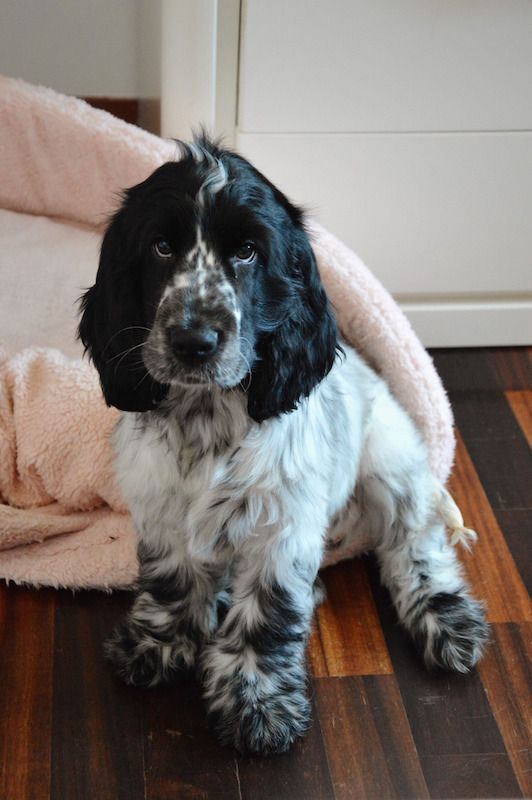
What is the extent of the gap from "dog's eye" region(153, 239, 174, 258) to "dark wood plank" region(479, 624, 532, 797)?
990 mm

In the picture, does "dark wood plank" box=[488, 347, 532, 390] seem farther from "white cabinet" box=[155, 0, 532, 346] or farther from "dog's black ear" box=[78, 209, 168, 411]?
"dog's black ear" box=[78, 209, 168, 411]

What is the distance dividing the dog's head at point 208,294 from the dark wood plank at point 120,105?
5.20 ft

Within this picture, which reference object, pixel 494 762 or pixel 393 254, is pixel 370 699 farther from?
pixel 393 254

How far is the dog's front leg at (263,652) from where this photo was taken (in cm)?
172

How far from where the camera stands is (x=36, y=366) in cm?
215

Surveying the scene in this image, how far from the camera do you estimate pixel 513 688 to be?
1904mm

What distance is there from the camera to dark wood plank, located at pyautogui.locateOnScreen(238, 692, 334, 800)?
1691mm

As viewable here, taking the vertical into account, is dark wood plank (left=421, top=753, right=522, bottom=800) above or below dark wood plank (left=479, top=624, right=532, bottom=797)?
below

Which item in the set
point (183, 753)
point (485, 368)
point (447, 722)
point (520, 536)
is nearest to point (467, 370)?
point (485, 368)

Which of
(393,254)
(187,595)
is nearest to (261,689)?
(187,595)

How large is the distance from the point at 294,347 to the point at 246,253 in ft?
0.57

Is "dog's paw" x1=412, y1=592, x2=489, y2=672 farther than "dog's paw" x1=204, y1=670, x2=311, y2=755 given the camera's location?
Yes

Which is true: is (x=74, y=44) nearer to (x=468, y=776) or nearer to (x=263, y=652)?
(x=263, y=652)

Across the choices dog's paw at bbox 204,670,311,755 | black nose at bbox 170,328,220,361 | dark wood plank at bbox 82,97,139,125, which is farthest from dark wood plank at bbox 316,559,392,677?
dark wood plank at bbox 82,97,139,125
